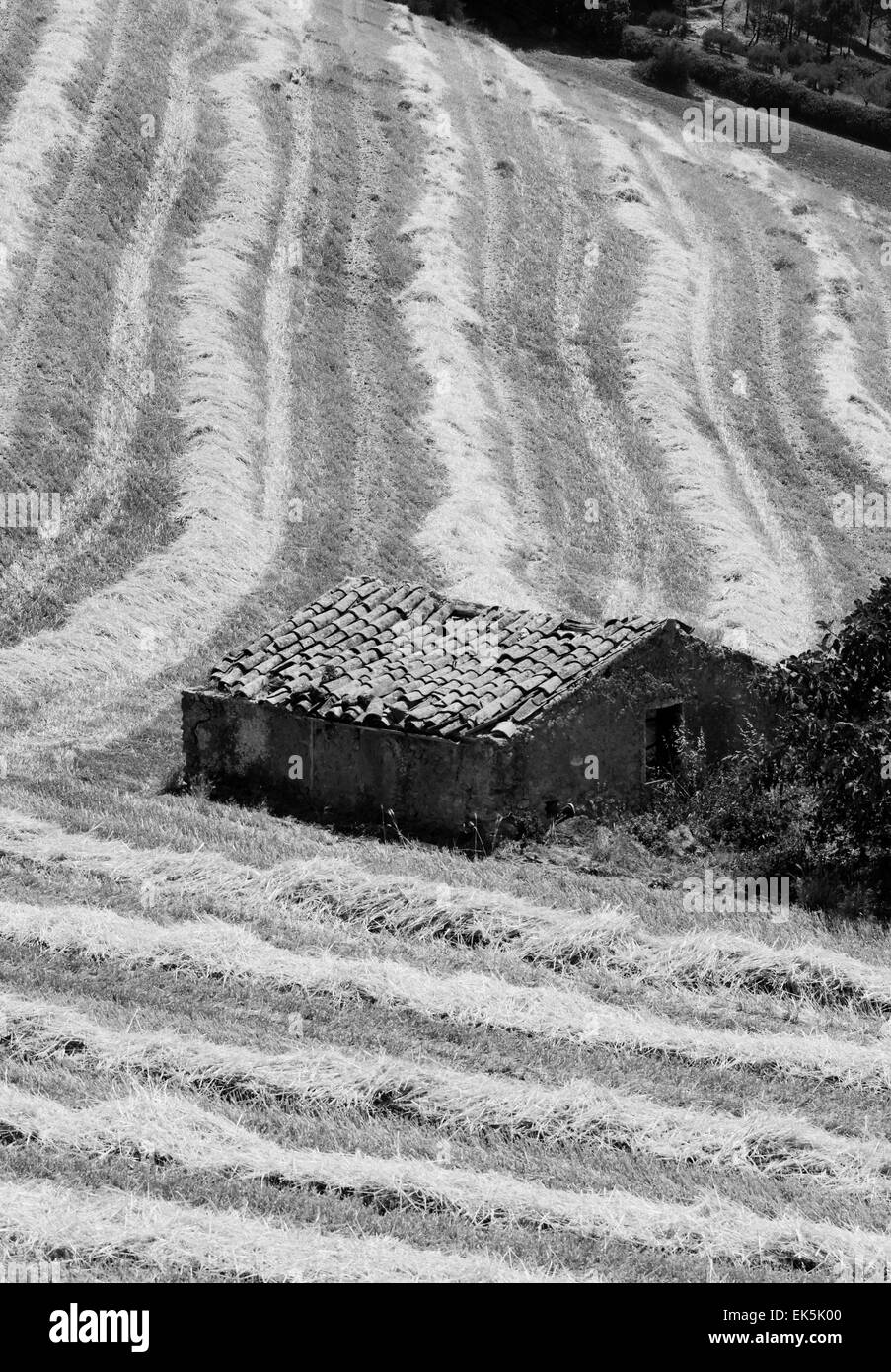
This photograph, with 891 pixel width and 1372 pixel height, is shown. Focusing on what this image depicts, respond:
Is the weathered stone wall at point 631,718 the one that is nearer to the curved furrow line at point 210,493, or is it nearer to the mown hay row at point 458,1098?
the mown hay row at point 458,1098

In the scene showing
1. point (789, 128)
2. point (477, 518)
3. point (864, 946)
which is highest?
point (789, 128)

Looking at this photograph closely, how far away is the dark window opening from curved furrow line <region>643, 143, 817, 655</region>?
12.4m

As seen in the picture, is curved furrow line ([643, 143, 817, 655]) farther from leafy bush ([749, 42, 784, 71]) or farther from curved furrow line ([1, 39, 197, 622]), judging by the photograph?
leafy bush ([749, 42, 784, 71])

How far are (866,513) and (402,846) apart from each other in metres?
32.2

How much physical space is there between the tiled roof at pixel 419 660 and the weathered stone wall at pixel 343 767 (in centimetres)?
29

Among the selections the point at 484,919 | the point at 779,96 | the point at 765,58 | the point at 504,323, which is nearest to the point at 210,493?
the point at 504,323

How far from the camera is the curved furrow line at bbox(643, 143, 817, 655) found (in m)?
38.8

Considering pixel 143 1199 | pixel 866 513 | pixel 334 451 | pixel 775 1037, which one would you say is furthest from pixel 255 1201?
pixel 866 513

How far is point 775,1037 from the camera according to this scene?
15.4 m

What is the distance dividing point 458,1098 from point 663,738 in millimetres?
10358

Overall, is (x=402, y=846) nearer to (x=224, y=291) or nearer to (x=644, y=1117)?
(x=644, y=1117)

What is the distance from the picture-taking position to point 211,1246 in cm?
1103

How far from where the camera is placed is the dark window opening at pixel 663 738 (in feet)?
75.4

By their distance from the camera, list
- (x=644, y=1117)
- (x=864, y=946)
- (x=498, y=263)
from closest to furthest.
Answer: (x=644, y=1117), (x=864, y=946), (x=498, y=263)
